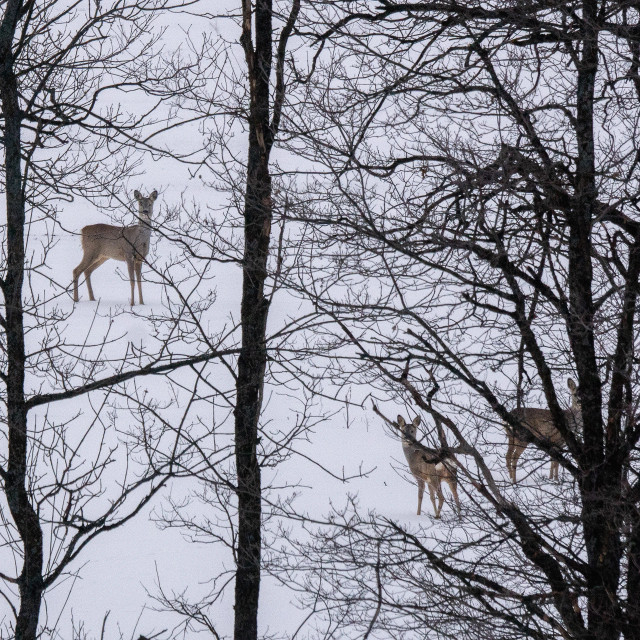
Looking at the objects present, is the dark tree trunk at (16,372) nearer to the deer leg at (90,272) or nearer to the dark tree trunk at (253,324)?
the dark tree trunk at (253,324)

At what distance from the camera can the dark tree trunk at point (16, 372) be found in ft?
18.0

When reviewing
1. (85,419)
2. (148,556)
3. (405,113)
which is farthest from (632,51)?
(85,419)

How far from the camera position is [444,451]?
5.34 metres

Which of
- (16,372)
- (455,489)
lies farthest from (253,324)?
(455,489)

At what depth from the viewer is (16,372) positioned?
5.73 metres

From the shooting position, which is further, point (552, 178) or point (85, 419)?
point (85, 419)

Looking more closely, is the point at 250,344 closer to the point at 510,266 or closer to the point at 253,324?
the point at 253,324

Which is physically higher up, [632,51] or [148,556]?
[632,51]

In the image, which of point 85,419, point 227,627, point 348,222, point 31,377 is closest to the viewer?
point 348,222

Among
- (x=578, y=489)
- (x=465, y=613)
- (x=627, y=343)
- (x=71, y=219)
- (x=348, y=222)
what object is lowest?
(x=465, y=613)

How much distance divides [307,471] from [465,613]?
559 centimetres

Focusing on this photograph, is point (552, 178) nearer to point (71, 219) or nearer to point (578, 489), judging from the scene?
point (578, 489)

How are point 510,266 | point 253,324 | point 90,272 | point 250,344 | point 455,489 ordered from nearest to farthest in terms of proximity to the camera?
point 510,266, point 250,344, point 253,324, point 455,489, point 90,272

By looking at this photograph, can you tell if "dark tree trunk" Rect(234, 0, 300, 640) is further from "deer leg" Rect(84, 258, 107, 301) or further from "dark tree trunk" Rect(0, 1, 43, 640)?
"deer leg" Rect(84, 258, 107, 301)
